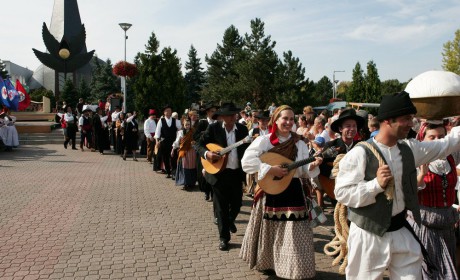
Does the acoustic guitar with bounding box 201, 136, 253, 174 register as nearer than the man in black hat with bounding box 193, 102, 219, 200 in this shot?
Yes

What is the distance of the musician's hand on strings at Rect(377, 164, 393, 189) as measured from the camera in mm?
2820

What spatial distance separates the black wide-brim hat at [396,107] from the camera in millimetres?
2914

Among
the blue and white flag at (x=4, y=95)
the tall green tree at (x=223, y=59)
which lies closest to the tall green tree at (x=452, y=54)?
the tall green tree at (x=223, y=59)

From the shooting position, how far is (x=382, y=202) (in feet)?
9.79

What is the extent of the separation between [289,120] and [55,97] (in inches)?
2116

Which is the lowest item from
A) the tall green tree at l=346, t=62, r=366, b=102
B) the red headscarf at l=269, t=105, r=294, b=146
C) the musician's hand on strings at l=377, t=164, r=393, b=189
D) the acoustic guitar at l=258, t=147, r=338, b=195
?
the acoustic guitar at l=258, t=147, r=338, b=195

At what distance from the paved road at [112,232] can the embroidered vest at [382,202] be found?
2108 millimetres

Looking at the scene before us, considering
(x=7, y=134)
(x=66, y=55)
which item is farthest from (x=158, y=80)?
(x=66, y=55)

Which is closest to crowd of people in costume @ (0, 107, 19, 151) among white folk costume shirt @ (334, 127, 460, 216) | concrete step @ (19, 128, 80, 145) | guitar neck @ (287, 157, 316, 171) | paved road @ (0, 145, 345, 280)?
concrete step @ (19, 128, 80, 145)

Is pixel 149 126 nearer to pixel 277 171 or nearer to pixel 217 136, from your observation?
pixel 217 136

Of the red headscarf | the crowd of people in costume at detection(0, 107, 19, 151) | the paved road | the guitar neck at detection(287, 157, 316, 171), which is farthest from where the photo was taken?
the crowd of people in costume at detection(0, 107, 19, 151)

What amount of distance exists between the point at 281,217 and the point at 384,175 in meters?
1.95

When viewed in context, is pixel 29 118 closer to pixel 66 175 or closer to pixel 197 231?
pixel 66 175

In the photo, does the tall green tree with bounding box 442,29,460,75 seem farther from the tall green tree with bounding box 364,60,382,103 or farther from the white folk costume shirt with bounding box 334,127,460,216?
the white folk costume shirt with bounding box 334,127,460,216
